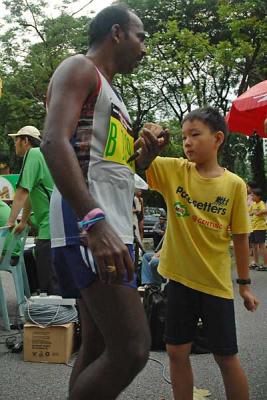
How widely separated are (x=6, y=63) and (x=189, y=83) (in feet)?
24.1

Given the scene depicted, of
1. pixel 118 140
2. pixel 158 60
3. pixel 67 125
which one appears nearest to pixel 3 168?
pixel 118 140

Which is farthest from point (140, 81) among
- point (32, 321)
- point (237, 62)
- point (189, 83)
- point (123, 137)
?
point (123, 137)

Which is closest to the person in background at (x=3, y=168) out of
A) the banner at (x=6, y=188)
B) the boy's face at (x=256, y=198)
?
the banner at (x=6, y=188)

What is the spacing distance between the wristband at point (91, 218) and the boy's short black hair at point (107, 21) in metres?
0.74

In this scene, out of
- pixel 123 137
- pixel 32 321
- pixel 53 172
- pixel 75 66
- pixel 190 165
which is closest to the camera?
pixel 53 172

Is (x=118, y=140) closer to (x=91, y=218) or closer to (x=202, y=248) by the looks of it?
(x=91, y=218)

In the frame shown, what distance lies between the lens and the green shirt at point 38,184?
425 cm

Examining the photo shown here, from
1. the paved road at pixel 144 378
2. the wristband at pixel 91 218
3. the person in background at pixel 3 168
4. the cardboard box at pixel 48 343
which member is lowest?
the paved road at pixel 144 378

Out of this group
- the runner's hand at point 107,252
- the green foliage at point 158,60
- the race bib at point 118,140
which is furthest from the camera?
the green foliage at point 158,60

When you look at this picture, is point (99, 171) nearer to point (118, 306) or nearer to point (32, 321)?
point (118, 306)

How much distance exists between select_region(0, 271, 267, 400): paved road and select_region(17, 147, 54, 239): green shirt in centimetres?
109

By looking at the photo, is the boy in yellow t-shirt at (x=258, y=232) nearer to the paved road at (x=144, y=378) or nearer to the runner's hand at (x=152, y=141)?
the paved road at (x=144, y=378)

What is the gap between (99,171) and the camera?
1.79m

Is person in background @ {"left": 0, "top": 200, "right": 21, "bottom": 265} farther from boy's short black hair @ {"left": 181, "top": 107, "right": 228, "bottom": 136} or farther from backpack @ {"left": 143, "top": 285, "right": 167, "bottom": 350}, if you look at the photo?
boy's short black hair @ {"left": 181, "top": 107, "right": 228, "bottom": 136}
